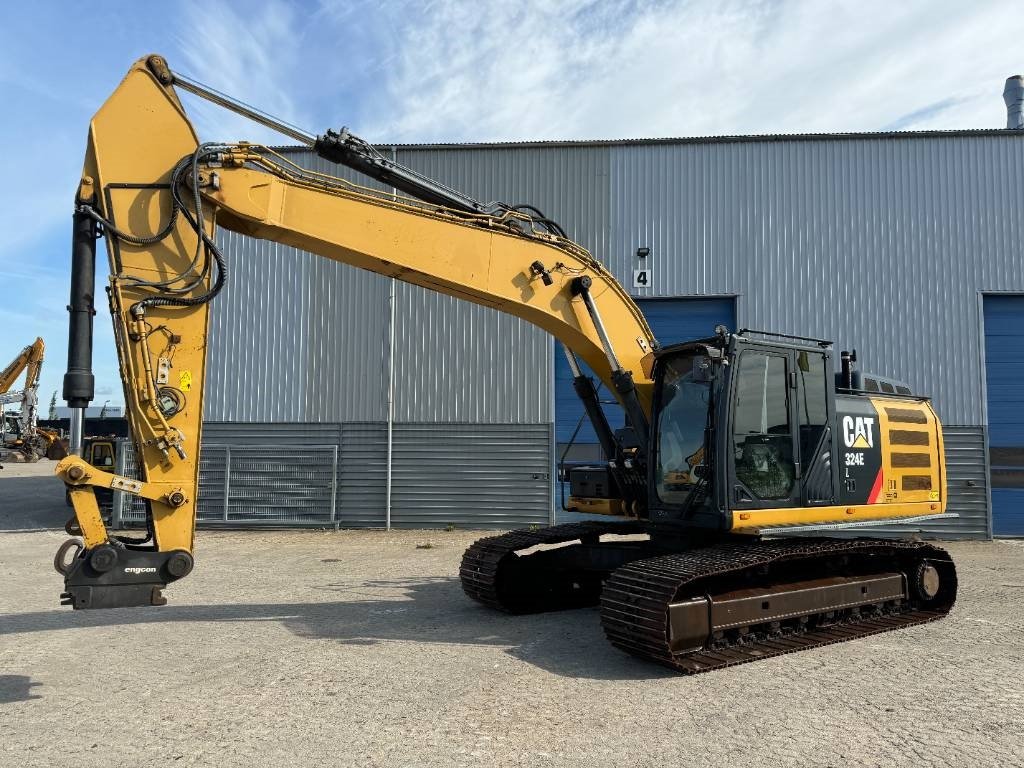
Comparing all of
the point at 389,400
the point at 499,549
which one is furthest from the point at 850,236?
the point at 499,549

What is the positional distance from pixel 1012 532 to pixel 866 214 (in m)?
7.02

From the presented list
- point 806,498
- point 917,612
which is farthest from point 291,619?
point 917,612

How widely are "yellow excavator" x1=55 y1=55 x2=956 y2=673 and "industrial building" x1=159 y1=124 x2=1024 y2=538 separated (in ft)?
23.6

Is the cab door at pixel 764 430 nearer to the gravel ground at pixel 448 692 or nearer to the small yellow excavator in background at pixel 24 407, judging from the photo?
the gravel ground at pixel 448 692

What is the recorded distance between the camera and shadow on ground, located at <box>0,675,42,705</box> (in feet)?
17.6

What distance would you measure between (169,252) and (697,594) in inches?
204

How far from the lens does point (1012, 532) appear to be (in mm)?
15266

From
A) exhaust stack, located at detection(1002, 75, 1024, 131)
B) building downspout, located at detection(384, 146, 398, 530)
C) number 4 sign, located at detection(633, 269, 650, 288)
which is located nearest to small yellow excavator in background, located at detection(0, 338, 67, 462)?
building downspout, located at detection(384, 146, 398, 530)

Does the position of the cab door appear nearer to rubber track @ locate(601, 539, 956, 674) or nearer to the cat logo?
rubber track @ locate(601, 539, 956, 674)

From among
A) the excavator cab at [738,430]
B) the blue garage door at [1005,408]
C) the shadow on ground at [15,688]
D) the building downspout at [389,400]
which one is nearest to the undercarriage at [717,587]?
the excavator cab at [738,430]

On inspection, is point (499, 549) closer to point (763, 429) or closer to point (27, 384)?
point (763, 429)

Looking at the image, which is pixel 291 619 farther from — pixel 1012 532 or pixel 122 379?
pixel 1012 532

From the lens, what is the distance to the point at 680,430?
7.39 meters

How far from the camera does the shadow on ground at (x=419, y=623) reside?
21.4 feet
